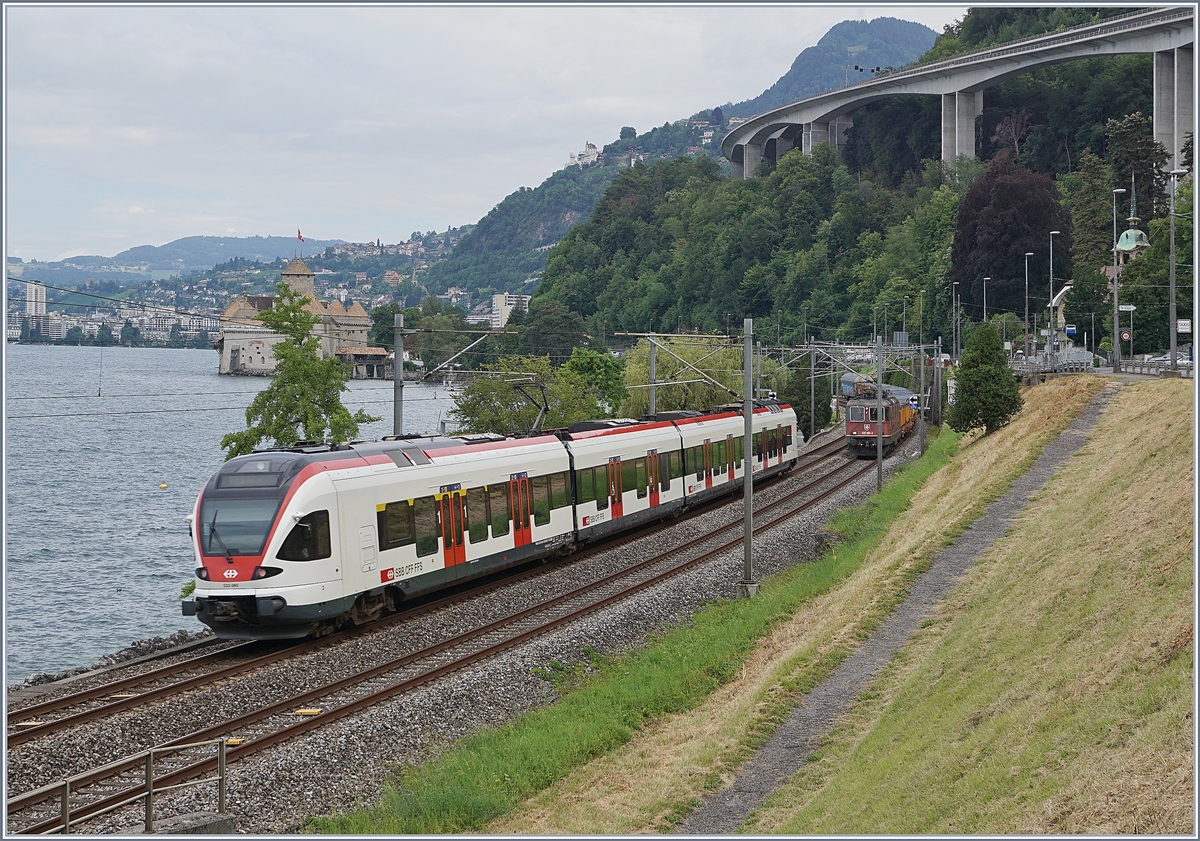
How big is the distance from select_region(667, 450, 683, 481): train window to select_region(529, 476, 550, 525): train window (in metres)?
8.16

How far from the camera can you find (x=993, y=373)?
4847cm

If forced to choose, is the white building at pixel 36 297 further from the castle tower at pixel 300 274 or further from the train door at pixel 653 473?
the castle tower at pixel 300 274

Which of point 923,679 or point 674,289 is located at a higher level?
point 674,289

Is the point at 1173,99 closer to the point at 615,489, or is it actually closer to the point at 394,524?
the point at 615,489

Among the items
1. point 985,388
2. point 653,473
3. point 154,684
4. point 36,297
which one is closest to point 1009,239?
point 985,388

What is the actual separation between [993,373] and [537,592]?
29473 mm

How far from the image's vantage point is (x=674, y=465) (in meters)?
35.4

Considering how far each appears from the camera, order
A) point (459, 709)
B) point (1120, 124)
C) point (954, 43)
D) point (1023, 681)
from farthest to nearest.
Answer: point (954, 43)
point (1120, 124)
point (459, 709)
point (1023, 681)

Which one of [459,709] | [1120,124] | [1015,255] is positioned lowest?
[459,709]

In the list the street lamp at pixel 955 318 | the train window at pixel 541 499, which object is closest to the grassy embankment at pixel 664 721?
the train window at pixel 541 499

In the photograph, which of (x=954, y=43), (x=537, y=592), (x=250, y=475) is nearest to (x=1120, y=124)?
(x=954, y=43)

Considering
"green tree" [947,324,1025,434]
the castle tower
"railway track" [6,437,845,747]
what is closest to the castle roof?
the castle tower

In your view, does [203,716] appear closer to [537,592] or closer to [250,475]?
[250,475]

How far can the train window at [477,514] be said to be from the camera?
→ 78.7 feet
